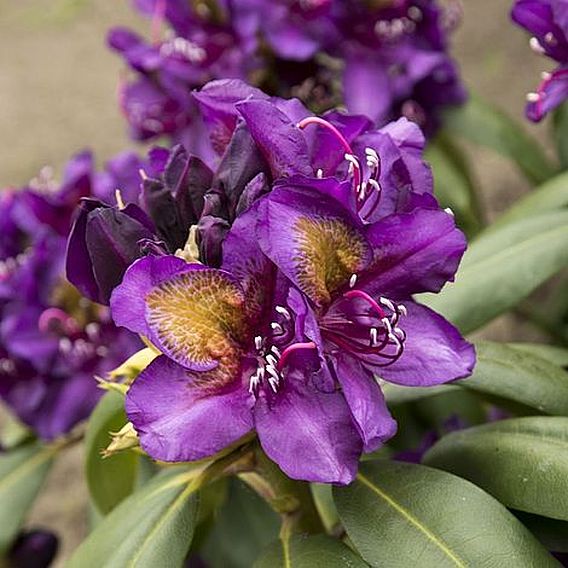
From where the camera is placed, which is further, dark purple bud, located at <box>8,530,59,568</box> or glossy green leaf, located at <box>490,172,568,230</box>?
dark purple bud, located at <box>8,530,59,568</box>

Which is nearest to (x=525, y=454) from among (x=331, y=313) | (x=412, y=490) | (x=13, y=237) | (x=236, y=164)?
(x=412, y=490)

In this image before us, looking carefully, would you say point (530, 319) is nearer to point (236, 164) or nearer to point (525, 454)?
point (525, 454)

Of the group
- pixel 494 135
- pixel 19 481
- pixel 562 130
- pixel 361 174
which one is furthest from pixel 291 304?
pixel 494 135

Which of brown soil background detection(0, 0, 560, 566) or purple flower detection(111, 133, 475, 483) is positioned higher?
purple flower detection(111, 133, 475, 483)

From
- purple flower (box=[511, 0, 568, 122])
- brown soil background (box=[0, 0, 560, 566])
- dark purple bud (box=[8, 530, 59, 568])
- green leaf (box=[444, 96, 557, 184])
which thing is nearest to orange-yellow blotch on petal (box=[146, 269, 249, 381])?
purple flower (box=[511, 0, 568, 122])

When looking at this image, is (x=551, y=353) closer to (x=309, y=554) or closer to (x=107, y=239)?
(x=309, y=554)

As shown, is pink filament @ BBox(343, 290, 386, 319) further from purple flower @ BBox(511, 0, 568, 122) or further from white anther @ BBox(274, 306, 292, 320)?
purple flower @ BBox(511, 0, 568, 122)

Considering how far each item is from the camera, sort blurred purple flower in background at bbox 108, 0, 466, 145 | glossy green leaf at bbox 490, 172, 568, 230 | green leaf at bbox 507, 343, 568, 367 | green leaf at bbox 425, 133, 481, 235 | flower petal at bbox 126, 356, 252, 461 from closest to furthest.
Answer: flower petal at bbox 126, 356, 252, 461 < green leaf at bbox 507, 343, 568, 367 < glossy green leaf at bbox 490, 172, 568, 230 < blurred purple flower in background at bbox 108, 0, 466, 145 < green leaf at bbox 425, 133, 481, 235
